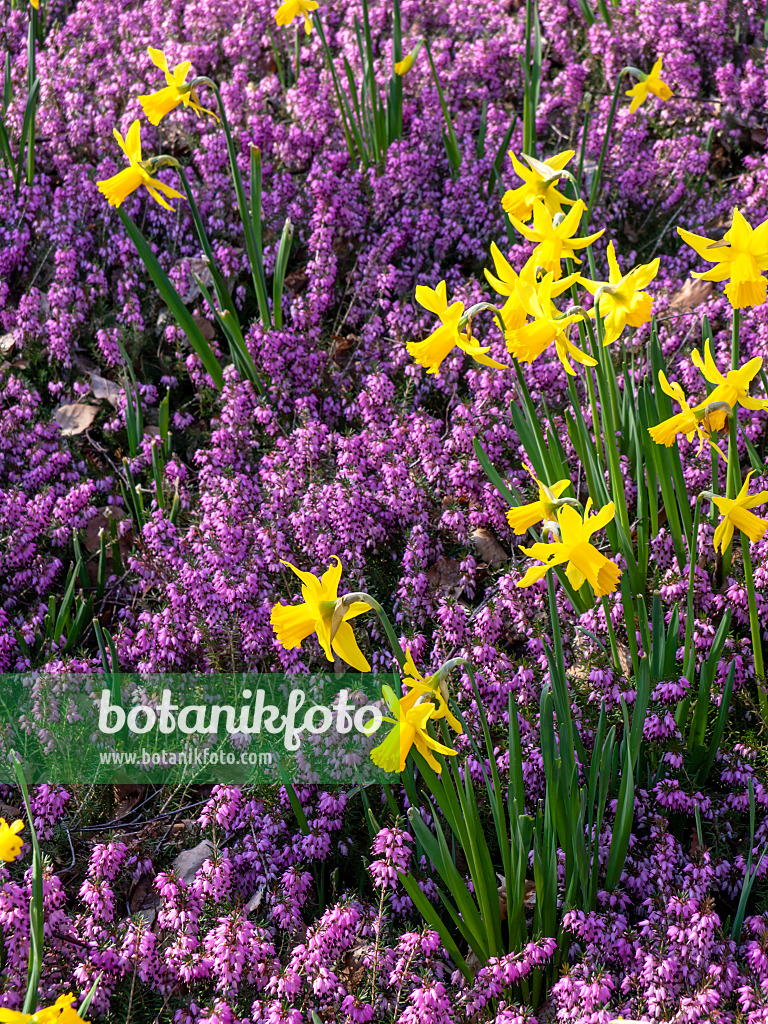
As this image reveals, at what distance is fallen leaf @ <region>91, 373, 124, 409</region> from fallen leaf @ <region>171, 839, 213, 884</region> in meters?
2.11

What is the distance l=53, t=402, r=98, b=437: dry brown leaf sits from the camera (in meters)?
3.77

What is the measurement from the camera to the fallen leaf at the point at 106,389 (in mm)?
3824

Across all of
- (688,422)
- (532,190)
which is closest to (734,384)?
(688,422)

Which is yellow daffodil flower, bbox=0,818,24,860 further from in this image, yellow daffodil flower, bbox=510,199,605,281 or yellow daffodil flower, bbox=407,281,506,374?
yellow daffodil flower, bbox=510,199,605,281

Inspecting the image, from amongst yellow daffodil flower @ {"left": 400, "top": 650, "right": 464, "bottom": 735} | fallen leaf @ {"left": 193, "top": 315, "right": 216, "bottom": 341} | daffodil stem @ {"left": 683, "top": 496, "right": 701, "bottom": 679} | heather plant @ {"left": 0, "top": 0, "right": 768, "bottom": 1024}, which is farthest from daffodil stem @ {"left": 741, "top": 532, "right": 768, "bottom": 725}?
fallen leaf @ {"left": 193, "top": 315, "right": 216, "bottom": 341}

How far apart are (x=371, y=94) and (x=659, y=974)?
3691 mm

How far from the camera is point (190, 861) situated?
239 centimetres

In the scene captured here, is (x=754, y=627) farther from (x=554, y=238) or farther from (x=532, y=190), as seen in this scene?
(x=532, y=190)

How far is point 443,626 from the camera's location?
2.50m

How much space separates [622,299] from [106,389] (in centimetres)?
256

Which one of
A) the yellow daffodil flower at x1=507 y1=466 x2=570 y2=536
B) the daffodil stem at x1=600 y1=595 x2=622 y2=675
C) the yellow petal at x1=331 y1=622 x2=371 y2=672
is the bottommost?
the daffodil stem at x1=600 y1=595 x2=622 y2=675

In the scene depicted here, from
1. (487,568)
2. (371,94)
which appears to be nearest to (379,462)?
(487,568)

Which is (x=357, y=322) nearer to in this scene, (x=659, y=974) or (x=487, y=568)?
(x=487, y=568)

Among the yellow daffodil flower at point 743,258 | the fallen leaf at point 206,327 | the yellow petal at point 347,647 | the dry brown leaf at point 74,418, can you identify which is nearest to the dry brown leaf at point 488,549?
the yellow daffodil flower at point 743,258
